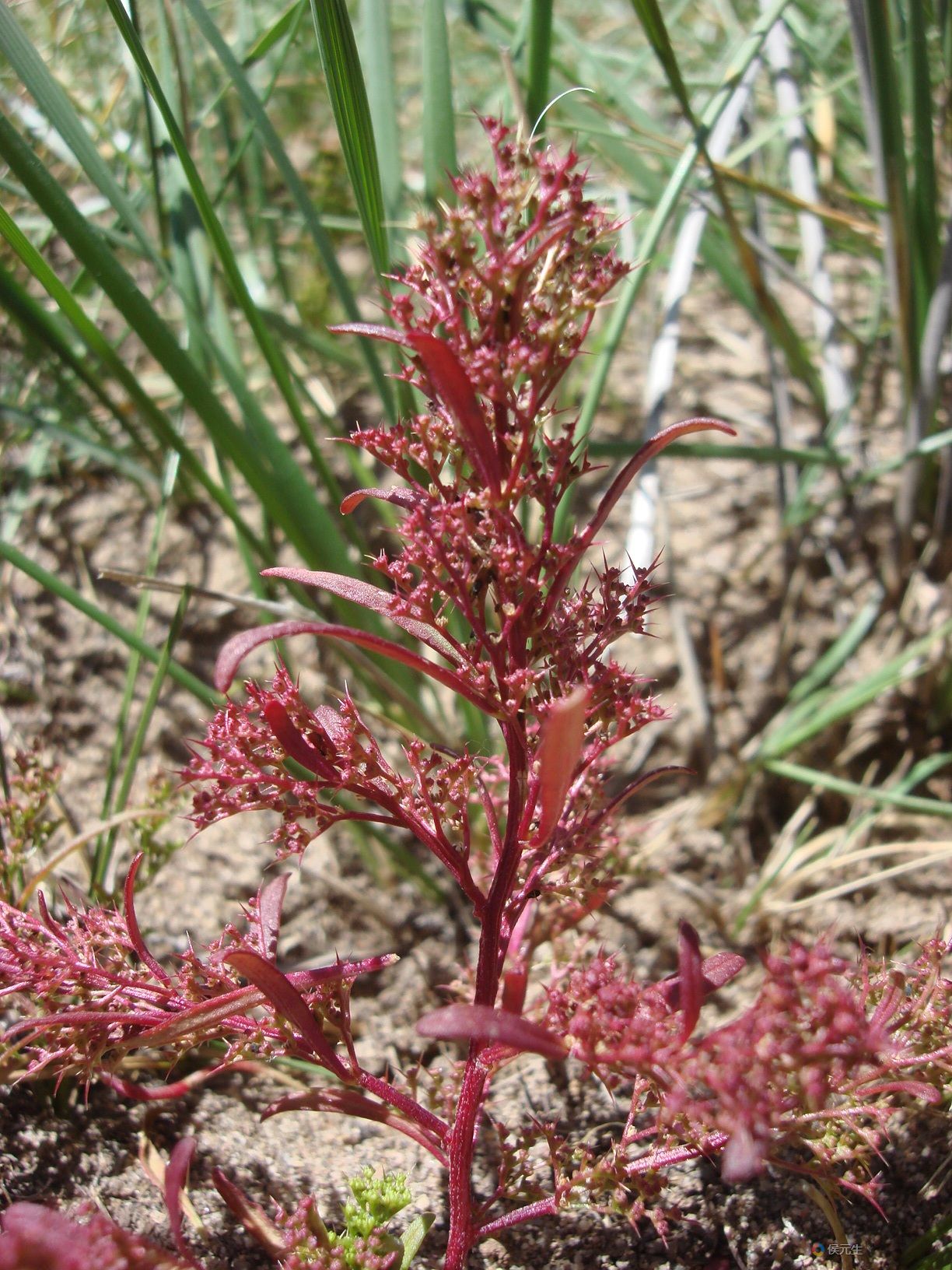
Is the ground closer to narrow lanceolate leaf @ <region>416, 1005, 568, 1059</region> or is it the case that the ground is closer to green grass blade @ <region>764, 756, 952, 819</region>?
green grass blade @ <region>764, 756, 952, 819</region>

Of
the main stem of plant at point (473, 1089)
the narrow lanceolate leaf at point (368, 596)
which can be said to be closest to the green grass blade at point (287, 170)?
the narrow lanceolate leaf at point (368, 596)

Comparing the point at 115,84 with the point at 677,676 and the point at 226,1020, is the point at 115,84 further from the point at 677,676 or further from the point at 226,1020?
the point at 226,1020

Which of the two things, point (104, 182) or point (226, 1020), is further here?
point (104, 182)

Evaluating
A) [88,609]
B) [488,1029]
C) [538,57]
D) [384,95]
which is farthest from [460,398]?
[384,95]

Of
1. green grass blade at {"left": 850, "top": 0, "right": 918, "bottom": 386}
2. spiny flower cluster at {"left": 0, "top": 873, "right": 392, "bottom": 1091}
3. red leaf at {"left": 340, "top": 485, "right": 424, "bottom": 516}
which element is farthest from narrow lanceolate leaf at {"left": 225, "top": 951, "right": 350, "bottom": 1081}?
green grass blade at {"left": 850, "top": 0, "right": 918, "bottom": 386}

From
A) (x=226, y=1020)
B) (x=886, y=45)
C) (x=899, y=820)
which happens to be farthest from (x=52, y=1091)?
(x=886, y=45)
